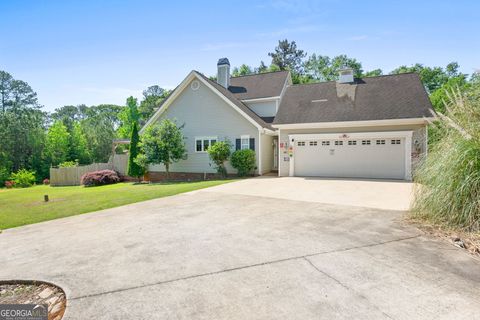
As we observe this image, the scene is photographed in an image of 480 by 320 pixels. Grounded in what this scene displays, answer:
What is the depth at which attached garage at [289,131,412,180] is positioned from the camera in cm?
1346

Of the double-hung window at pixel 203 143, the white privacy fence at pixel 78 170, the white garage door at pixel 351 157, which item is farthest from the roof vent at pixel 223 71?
the white privacy fence at pixel 78 170

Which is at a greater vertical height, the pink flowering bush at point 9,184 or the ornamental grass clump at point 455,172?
the ornamental grass clump at point 455,172

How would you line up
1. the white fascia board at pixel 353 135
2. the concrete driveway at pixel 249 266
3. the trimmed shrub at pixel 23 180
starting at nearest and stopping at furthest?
the concrete driveway at pixel 249 266 → the white fascia board at pixel 353 135 → the trimmed shrub at pixel 23 180

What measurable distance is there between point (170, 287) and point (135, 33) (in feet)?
38.9

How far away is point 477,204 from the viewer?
4.73 m

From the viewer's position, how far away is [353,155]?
46.6 ft

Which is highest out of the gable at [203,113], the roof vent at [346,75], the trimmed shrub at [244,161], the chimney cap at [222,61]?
the chimney cap at [222,61]

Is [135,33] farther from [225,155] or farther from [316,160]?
[316,160]

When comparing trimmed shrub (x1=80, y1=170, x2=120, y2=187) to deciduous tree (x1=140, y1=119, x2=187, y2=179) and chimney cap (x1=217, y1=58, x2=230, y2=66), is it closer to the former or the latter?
deciduous tree (x1=140, y1=119, x2=187, y2=179)

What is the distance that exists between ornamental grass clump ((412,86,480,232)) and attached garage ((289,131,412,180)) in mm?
8190

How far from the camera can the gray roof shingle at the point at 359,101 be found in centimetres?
1361

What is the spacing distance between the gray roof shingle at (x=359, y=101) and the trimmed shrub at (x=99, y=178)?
12398mm

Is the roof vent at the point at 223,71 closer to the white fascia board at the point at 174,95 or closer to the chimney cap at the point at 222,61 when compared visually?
the chimney cap at the point at 222,61

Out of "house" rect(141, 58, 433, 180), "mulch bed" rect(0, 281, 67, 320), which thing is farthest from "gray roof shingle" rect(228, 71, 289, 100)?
"mulch bed" rect(0, 281, 67, 320)
